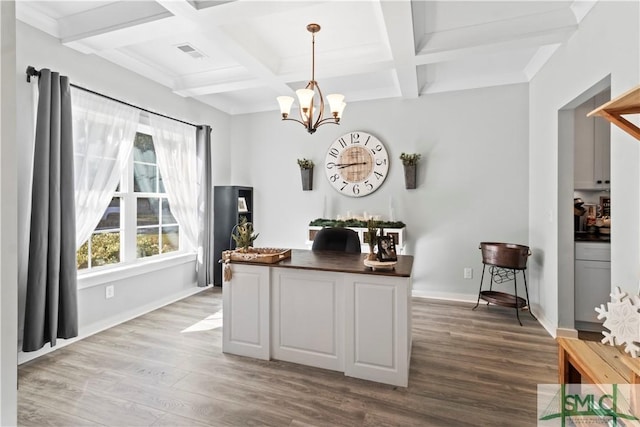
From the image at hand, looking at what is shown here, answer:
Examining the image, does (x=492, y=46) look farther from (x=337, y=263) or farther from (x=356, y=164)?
(x=337, y=263)

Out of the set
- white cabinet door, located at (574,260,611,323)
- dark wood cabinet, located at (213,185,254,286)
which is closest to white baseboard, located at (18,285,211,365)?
dark wood cabinet, located at (213,185,254,286)

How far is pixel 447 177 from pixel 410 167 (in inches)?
19.4

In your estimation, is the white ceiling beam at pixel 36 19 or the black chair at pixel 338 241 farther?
the black chair at pixel 338 241

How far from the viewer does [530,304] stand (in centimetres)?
374

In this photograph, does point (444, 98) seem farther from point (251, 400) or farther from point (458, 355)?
point (251, 400)

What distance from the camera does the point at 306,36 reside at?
301 cm

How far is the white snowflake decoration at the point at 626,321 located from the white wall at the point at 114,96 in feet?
12.3

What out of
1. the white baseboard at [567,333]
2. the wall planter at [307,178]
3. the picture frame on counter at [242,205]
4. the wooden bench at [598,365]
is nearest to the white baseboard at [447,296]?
the white baseboard at [567,333]

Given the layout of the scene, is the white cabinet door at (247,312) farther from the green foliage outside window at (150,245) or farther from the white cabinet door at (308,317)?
→ the green foliage outside window at (150,245)

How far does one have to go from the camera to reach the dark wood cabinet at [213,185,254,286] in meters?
4.71

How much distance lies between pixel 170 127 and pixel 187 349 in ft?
8.81

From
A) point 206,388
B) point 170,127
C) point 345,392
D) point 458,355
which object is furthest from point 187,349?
point 170,127

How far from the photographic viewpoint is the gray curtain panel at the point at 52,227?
8.34ft

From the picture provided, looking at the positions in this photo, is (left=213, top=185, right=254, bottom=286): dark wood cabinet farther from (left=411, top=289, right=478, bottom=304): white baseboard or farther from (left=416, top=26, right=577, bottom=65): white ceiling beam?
(left=416, top=26, right=577, bottom=65): white ceiling beam
